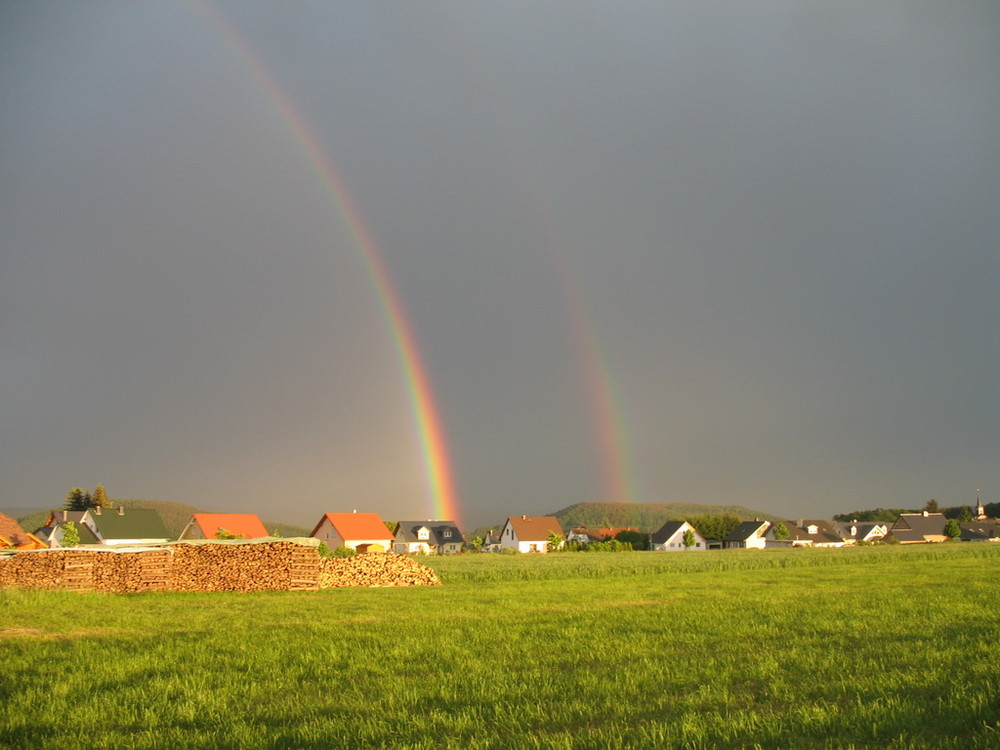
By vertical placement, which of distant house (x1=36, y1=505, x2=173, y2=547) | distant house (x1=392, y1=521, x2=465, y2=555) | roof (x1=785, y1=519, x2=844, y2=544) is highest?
distant house (x1=36, y1=505, x2=173, y2=547)

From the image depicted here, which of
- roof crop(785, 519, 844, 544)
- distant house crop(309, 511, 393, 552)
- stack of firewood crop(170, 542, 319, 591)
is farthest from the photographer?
roof crop(785, 519, 844, 544)

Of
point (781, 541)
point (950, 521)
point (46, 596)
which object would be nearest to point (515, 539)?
point (781, 541)

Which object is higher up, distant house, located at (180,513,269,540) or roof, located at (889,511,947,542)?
distant house, located at (180,513,269,540)

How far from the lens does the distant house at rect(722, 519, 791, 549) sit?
484 feet

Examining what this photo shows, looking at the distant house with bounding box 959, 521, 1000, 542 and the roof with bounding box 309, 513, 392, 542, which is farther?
the distant house with bounding box 959, 521, 1000, 542

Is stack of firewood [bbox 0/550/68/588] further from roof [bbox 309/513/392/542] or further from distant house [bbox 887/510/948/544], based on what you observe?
distant house [bbox 887/510/948/544]

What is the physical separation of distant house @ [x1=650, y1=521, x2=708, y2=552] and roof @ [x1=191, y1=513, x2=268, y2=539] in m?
70.0

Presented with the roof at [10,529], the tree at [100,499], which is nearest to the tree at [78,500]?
the tree at [100,499]

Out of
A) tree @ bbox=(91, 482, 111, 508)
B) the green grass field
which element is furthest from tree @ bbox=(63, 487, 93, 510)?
the green grass field

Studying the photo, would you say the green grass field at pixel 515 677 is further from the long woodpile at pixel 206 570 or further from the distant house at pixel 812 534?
the distant house at pixel 812 534

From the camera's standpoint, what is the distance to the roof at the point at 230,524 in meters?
95.8

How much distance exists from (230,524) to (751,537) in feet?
314

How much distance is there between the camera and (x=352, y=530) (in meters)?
112

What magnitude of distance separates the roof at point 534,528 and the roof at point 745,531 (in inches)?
1276
